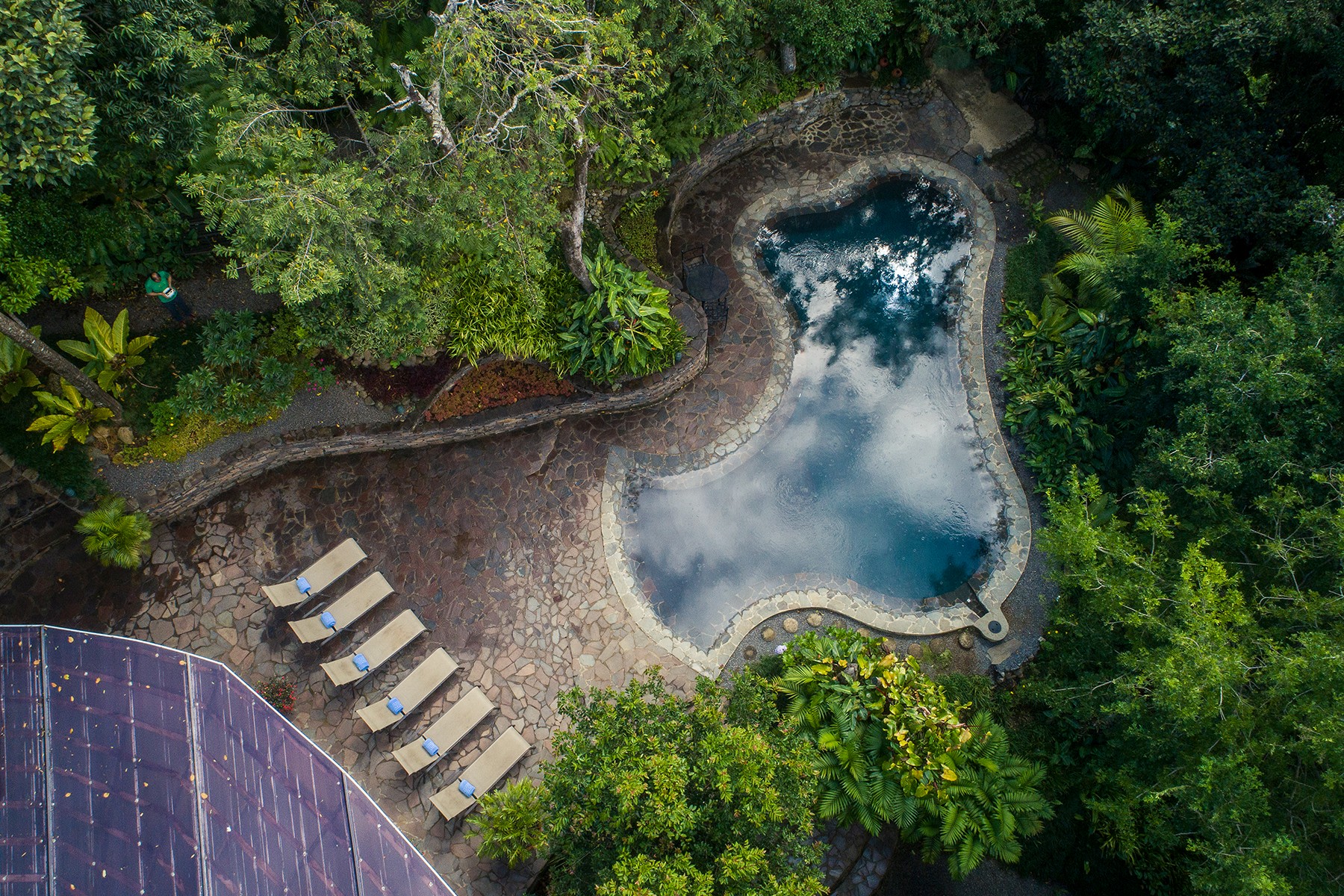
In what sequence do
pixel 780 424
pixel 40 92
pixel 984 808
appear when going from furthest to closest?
pixel 780 424, pixel 984 808, pixel 40 92

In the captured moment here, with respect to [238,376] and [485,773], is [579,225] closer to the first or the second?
[238,376]

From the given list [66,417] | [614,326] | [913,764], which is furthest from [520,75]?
[913,764]

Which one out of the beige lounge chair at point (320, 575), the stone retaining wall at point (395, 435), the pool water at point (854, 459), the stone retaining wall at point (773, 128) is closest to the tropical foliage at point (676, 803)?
the pool water at point (854, 459)

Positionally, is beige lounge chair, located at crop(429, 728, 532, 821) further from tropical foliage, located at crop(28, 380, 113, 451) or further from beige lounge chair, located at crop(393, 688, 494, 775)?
tropical foliage, located at crop(28, 380, 113, 451)

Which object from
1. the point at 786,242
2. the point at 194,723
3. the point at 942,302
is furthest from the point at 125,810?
the point at 942,302

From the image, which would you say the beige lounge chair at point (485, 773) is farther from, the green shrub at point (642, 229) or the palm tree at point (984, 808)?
the green shrub at point (642, 229)

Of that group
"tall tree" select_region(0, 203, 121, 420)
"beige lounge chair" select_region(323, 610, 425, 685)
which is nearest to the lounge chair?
"beige lounge chair" select_region(323, 610, 425, 685)
